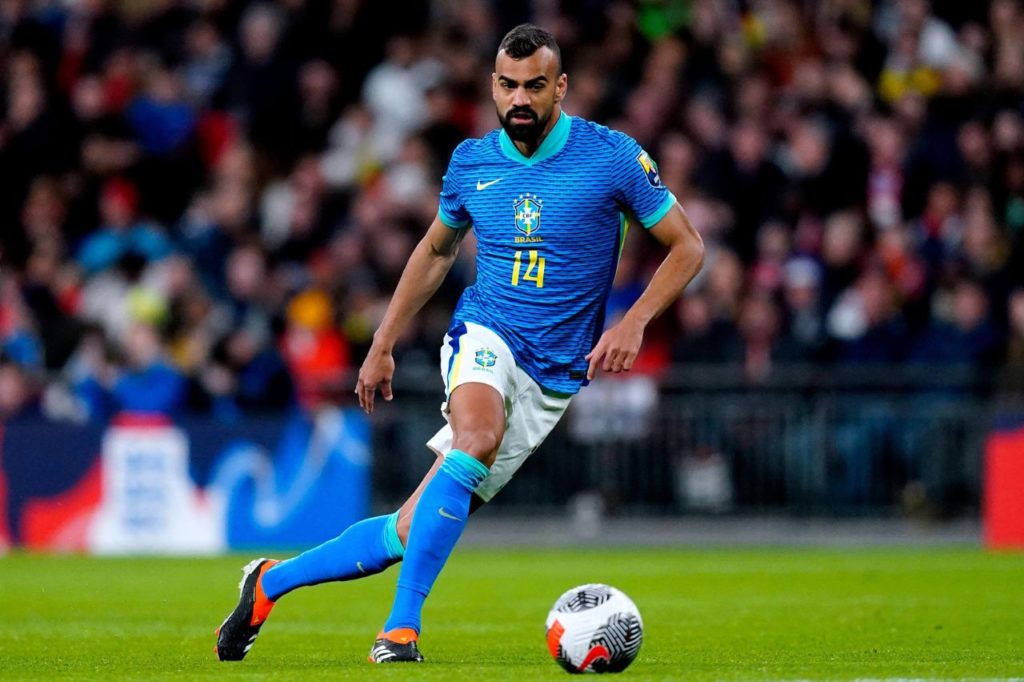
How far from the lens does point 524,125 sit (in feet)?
24.4

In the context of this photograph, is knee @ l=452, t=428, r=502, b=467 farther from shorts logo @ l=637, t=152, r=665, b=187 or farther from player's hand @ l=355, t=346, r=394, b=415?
shorts logo @ l=637, t=152, r=665, b=187

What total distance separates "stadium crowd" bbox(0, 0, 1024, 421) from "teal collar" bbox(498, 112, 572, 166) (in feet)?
31.6

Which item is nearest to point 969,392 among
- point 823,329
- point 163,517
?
point 823,329

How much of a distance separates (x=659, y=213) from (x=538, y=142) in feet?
1.93

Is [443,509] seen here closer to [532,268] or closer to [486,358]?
[486,358]

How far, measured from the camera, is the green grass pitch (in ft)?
23.7

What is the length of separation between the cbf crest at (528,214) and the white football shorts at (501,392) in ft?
1.46

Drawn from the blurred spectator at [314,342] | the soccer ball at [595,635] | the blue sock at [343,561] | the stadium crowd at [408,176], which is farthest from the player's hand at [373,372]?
the blurred spectator at [314,342]

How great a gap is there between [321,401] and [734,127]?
5.01 metres

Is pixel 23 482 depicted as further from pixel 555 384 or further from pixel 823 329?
pixel 555 384

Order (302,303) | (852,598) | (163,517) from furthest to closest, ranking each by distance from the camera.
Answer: (302,303), (163,517), (852,598)

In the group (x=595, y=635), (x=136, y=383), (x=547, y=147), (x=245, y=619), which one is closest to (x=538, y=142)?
(x=547, y=147)

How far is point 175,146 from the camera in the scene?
20.1m

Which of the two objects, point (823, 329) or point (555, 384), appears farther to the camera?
point (823, 329)
